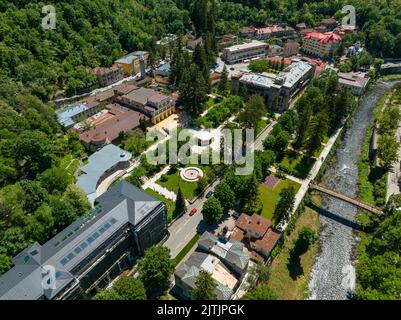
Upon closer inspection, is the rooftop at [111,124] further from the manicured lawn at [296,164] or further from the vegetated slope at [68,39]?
the manicured lawn at [296,164]

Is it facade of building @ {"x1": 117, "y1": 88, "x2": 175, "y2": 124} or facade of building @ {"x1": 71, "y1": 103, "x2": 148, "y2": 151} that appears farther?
facade of building @ {"x1": 117, "y1": 88, "x2": 175, "y2": 124}

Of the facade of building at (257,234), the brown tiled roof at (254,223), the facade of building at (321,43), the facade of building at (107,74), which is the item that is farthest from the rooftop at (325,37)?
the facade of building at (257,234)

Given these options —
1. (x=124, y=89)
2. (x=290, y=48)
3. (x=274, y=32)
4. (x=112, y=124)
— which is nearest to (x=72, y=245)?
(x=112, y=124)

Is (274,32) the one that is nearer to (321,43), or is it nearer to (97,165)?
(321,43)

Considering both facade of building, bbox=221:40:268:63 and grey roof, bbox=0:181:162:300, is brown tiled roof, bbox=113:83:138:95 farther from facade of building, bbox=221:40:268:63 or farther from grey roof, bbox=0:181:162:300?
grey roof, bbox=0:181:162:300

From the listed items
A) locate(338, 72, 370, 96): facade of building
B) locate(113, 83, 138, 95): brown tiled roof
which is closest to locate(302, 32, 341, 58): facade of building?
locate(338, 72, 370, 96): facade of building
